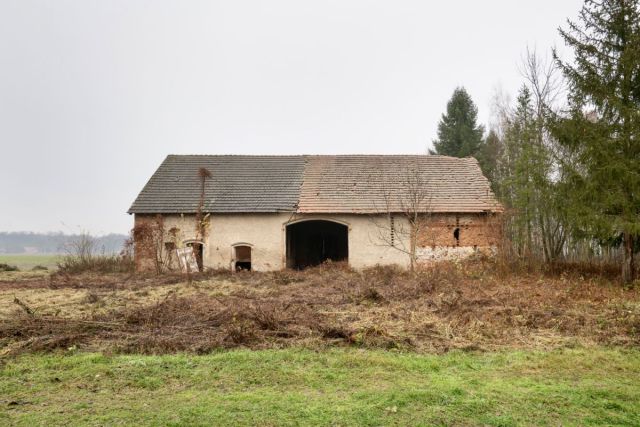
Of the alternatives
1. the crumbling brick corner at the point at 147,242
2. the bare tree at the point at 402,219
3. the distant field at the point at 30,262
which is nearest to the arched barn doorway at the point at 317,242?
the bare tree at the point at 402,219

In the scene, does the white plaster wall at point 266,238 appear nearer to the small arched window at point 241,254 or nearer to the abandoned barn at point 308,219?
the abandoned barn at point 308,219

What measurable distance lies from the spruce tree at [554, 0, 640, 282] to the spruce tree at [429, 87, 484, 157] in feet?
77.2

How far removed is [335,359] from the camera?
20.9 ft

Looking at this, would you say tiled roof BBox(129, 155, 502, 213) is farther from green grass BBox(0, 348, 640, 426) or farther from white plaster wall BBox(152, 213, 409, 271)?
green grass BBox(0, 348, 640, 426)

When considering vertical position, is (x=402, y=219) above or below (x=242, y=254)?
above

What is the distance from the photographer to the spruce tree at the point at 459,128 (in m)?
37.3

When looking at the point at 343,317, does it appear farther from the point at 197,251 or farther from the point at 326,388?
the point at 197,251

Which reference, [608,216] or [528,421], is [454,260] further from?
[528,421]

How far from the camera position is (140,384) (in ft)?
18.1

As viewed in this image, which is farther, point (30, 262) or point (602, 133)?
point (30, 262)

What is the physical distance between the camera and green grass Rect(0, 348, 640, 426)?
451 cm

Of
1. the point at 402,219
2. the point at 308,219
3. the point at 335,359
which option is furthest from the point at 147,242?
the point at 335,359

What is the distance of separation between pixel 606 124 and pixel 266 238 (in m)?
13.9

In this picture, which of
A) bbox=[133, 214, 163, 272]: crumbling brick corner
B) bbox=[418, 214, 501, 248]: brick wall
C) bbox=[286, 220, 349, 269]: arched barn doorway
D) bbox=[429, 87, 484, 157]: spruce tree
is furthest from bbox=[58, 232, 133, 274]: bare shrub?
bbox=[429, 87, 484, 157]: spruce tree
